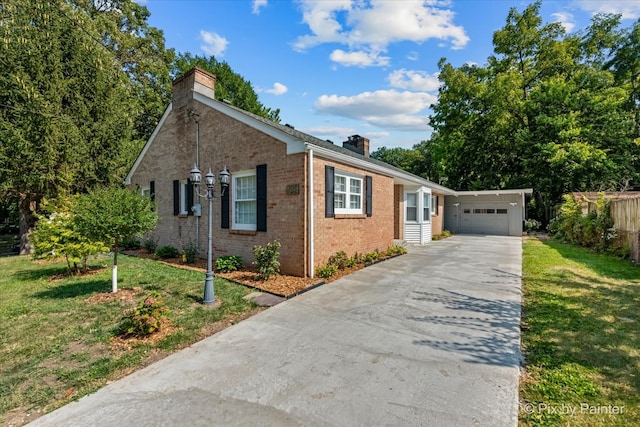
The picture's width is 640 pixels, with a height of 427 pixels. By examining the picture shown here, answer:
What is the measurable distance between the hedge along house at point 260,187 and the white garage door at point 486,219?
37.0ft

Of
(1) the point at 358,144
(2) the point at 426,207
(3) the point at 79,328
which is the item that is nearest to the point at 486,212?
(2) the point at 426,207

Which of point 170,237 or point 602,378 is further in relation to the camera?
point 170,237

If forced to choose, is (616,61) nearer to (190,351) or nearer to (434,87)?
(434,87)

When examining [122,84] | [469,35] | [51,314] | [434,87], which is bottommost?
[51,314]

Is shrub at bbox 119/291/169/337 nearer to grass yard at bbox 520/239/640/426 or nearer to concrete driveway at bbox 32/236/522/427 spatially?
concrete driveway at bbox 32/236/522/427

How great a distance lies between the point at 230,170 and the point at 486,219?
62.2ft

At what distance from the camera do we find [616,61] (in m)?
23.7

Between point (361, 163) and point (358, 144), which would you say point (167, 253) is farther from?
point (358, 144)

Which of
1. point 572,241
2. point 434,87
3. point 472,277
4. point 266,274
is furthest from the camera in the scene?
point 434,87

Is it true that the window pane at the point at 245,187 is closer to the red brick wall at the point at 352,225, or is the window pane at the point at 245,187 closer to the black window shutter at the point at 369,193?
the red brick wall at the point at 352,225

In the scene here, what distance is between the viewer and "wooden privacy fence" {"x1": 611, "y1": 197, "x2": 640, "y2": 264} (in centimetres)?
907

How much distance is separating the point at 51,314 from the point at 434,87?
100 feet

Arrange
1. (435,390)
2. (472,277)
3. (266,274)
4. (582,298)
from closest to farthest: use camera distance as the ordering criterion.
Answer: (435,390)
(582,298)
(266,274)
(472,277)

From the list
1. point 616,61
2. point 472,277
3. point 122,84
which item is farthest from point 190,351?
point 616,61
